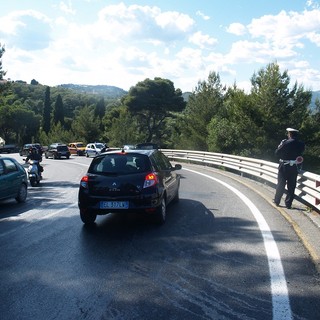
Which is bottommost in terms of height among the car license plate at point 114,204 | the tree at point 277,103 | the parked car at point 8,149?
the parked car at point 8,149

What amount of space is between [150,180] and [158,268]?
258cm

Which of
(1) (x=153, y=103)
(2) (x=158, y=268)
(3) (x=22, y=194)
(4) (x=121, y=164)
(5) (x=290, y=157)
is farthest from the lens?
(1) (x=153, y=103)

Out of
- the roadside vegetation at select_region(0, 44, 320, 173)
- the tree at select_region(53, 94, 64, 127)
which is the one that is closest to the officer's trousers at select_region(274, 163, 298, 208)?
the roadside vegetation at select_region(0, 44, 320, 173)

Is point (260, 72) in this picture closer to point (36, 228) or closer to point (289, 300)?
point (36, 228)

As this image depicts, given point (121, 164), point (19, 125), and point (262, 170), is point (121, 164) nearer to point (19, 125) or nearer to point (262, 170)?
point (262, 170)

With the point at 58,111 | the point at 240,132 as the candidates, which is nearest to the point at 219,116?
the point at 240,132

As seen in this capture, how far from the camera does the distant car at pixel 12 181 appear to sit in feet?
34.0

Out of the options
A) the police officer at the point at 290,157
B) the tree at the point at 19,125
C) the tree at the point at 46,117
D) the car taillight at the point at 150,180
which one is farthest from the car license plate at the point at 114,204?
the tree at the point at 46,117

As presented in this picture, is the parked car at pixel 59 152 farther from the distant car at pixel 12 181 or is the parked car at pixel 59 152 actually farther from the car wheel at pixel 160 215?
the car wheel at pixel 160 215

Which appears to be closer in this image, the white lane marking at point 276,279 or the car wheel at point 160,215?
the white lane marking at point 276,279

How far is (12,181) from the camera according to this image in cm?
1074

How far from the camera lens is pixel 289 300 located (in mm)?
4105

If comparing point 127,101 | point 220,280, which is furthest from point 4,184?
point 127,101

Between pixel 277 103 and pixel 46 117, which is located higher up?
pixel 277 103
